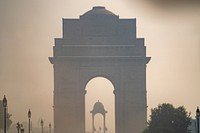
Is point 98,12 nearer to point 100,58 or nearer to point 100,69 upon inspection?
point 100,58

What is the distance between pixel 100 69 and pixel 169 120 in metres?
28.8

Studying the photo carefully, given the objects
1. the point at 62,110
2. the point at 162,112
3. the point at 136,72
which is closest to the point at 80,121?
the point at 62,110

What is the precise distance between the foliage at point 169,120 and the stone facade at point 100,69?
24.6 m

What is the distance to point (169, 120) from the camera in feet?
249

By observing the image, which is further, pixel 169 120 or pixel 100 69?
pixel 100 69

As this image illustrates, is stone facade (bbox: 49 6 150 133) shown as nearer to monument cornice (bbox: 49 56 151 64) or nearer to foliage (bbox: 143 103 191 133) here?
monument cornice (bbox: 49 56 151 64)

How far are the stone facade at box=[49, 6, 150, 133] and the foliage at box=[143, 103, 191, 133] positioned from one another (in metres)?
24.6

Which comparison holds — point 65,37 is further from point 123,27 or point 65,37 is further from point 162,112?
point 162,112

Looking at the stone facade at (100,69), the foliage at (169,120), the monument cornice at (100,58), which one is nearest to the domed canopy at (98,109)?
the stone facade at (100,69)

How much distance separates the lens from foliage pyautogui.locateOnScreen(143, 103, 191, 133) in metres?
75.1

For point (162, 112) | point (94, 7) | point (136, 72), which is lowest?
point (162, 112)

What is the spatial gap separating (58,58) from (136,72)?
10477 millimetres

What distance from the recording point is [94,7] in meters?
109

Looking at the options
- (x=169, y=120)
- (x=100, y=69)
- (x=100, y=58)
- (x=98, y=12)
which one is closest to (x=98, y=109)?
(x=98, y=12)
